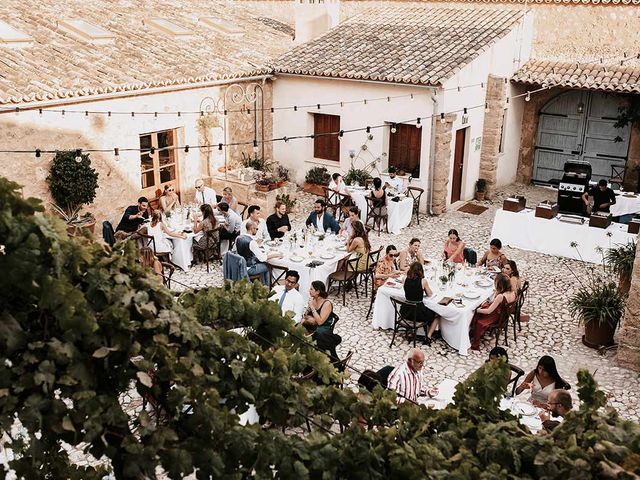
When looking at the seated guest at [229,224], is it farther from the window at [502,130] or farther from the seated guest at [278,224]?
the window at [502,130]

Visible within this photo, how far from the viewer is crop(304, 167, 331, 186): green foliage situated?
17344 millimetres

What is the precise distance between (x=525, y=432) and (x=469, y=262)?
753 centimetres

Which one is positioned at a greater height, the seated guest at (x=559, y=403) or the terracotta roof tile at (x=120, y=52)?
the terracotta roof tile at (x=120, y=52)

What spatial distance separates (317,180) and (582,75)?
7.38 meters

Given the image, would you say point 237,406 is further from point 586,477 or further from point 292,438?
point 586,477

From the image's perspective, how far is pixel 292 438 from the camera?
347 centimetres

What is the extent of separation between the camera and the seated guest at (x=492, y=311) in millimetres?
9195

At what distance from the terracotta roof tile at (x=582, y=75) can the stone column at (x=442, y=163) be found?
3482 millimetres

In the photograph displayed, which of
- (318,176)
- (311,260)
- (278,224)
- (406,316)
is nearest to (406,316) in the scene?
(406,316)

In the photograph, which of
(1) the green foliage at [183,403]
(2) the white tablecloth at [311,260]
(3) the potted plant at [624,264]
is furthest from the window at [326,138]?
(1) the green foliage at [183,403]

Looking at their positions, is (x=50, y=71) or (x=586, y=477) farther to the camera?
(x=50, y=71)

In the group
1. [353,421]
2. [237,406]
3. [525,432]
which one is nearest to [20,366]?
[237,406]

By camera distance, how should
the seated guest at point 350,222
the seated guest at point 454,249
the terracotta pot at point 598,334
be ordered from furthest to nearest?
the seated guest at point 350,222 < the seated guest at point 454,249 < the terracotta pot at point 598,334

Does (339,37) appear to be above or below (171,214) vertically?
above
